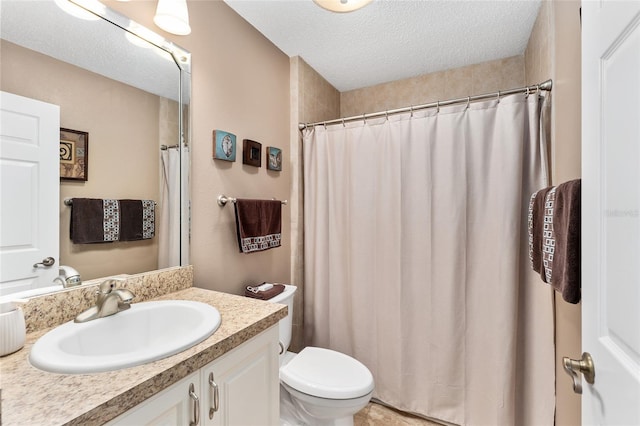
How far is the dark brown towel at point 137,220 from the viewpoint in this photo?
1.14 metres

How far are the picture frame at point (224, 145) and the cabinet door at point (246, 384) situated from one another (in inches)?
36.1

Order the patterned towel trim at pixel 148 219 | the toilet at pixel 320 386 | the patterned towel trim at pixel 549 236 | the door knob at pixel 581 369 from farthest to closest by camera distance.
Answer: the toilet at pixel 320 386 < the patterned towel trim at pixel 148 219 < the patterned towel trim at pixel 549 236 < the door knob at pixel 581 369

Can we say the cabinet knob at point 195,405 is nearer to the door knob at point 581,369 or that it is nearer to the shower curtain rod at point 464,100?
the door knob at point 581,369

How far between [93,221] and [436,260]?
5.47 feet

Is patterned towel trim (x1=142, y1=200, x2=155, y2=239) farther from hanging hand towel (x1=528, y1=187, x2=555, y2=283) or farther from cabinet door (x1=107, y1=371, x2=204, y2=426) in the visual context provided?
hanging hand towel (x1=528, y1=187, x2=555, y2=283)

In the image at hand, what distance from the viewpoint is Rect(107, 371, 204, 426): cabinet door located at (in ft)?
2.05

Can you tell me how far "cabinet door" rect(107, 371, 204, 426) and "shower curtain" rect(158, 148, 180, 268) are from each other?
657 mm

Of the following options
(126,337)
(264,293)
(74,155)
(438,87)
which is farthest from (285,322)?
(438,87)

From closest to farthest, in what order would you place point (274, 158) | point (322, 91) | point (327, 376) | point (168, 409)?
1. point (168, 409)
2. point (327, 376)
3. point (274, 158)
4. point (322, 91)

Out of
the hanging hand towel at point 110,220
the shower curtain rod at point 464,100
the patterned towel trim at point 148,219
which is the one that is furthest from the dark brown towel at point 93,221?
the shower curtain rod at point 464,100

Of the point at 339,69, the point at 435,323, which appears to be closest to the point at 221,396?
the point at 435,323

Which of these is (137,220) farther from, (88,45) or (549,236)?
(549,236)

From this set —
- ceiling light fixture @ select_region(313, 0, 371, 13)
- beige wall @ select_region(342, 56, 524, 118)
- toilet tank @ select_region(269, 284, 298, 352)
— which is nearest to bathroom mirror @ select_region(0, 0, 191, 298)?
toilet tank @ select_region(269, 284, 298, 352)

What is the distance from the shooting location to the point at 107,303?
3.12 ft
